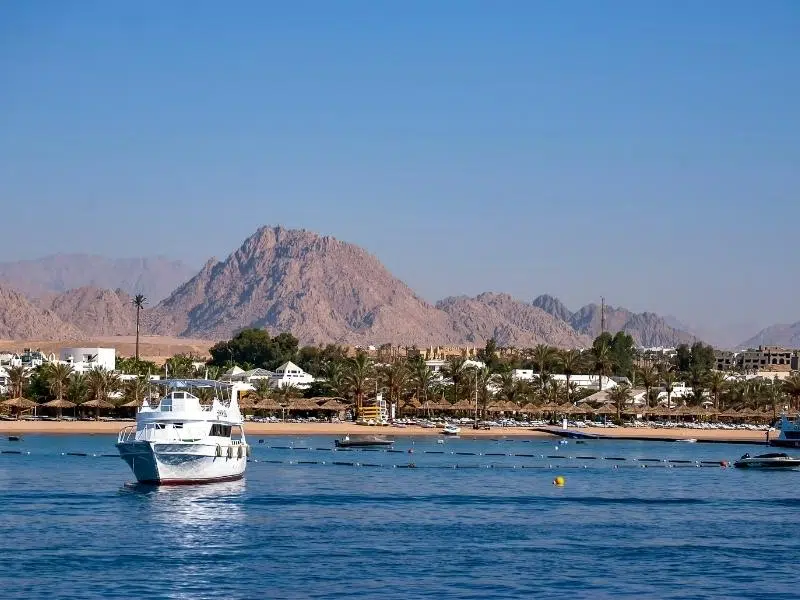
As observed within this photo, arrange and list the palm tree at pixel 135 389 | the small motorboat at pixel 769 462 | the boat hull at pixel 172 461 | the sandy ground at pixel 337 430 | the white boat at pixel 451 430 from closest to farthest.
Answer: the boat hull at pixel 172 461 < the small motorboat at pixel 769 462 < the sandy ground at pixel 337 430 < the white boat at pixel 451 430 < the palm tree at pixel 135 389

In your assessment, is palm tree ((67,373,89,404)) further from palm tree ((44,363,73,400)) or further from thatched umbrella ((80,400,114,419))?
thatched umbrella ((80,400,114,419))

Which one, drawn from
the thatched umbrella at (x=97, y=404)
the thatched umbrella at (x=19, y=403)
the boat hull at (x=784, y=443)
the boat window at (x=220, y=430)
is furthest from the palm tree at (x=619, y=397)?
the boat window at (x=220, y=430)

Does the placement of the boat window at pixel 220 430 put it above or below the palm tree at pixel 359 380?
below

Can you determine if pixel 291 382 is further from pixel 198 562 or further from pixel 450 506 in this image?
pixel 198 562

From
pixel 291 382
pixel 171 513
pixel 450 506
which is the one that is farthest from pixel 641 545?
pixel 291 382

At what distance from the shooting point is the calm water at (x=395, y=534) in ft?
161

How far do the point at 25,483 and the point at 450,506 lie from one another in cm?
2749

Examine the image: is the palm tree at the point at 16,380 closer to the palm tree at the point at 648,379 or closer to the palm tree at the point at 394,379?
the palm tree at the point at 394,379

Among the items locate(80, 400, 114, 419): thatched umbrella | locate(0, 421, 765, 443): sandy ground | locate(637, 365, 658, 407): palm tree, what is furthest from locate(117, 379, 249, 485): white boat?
locate(637, 365, 658, 407): palm tree

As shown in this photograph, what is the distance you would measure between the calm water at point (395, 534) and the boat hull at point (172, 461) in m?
1.19

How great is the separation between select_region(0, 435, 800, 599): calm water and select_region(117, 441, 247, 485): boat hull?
3.91 ft

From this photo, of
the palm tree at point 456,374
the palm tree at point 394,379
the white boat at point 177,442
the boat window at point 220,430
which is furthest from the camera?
the palm tree at point 456,374

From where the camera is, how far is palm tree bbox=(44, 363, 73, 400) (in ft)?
546

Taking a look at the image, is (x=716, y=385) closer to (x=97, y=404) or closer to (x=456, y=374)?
(x=456, y=374)
